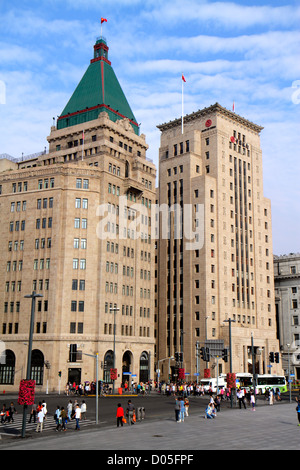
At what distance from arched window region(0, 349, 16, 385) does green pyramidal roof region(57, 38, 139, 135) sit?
137 feet

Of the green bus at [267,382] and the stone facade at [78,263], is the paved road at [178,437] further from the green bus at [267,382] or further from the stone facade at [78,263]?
the stone facade at [78,263]

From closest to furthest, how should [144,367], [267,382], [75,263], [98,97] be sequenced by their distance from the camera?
1. [267,382]
2. [75,263]
3. [144,367]
4. [98,97]

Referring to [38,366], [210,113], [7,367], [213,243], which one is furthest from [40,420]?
[210,113]

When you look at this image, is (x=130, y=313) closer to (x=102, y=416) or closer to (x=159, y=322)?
(x=159, y=322)

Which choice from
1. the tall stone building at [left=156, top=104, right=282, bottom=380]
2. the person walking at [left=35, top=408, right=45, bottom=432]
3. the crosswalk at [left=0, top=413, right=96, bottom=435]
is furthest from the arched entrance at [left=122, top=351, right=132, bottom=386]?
the person walking at [left=35, top=408, right=45, bottom=432]

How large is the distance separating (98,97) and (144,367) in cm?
4789

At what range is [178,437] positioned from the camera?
28.4 metres

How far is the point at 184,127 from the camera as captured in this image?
10881cm

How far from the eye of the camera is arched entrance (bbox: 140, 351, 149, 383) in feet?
272

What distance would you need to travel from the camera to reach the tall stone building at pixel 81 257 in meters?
73.1

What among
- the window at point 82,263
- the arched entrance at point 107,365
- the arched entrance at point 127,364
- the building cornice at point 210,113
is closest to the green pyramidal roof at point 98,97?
the building cornice at point 210,113

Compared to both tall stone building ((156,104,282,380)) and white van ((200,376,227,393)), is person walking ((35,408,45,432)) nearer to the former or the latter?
white van ((200,376,227,393))

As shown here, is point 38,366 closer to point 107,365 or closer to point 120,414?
point 107,365

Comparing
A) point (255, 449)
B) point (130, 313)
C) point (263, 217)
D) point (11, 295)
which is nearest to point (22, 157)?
point (11, 295)
